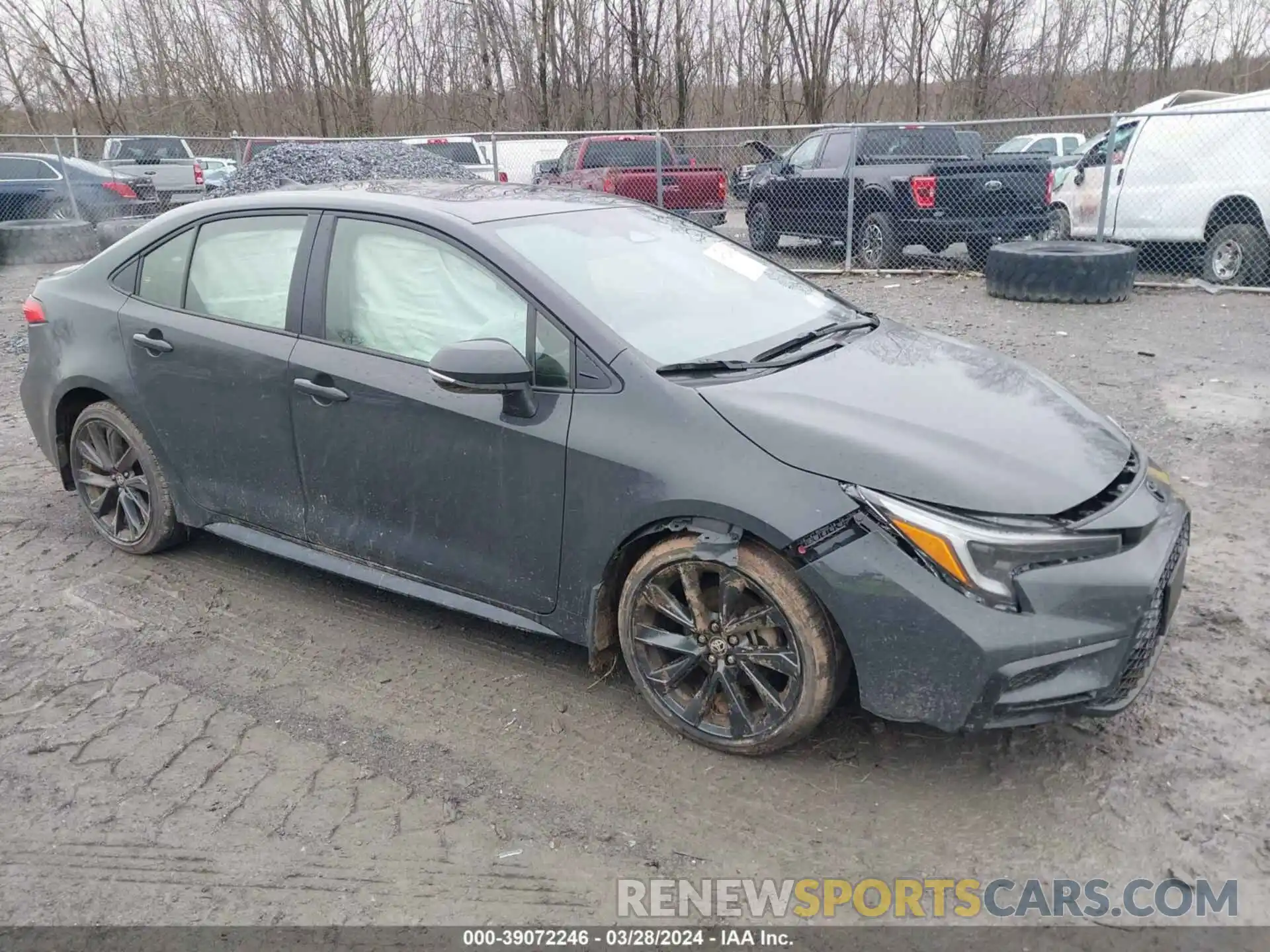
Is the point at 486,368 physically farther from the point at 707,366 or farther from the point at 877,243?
the point at 877,243

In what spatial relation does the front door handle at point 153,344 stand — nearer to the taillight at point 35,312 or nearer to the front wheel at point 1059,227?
the taillight at point 35,312

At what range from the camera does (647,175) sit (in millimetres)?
13781

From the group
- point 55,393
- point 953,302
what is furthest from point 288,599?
point 953,302

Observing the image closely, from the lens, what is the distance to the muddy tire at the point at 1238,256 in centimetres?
1021

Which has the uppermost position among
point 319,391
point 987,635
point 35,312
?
point 35,312

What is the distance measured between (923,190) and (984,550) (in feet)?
32.2

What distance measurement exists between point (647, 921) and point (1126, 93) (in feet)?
118

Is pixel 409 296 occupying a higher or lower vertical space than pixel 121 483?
higher

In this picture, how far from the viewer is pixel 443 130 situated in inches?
1226

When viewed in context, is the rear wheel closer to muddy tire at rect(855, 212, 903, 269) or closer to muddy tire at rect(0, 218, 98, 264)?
muddy tire at rect(855, 212, 903, 269)

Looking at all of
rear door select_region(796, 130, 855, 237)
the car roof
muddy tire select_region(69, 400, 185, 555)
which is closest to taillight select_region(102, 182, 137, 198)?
rear door select_region(796, 130, 855, 237)

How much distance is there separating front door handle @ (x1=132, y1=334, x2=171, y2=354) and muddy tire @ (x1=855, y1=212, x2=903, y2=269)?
32.0 ft

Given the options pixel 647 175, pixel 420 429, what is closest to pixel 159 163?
pixel 647 175

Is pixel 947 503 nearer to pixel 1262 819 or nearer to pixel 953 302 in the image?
pixel 1262 819
